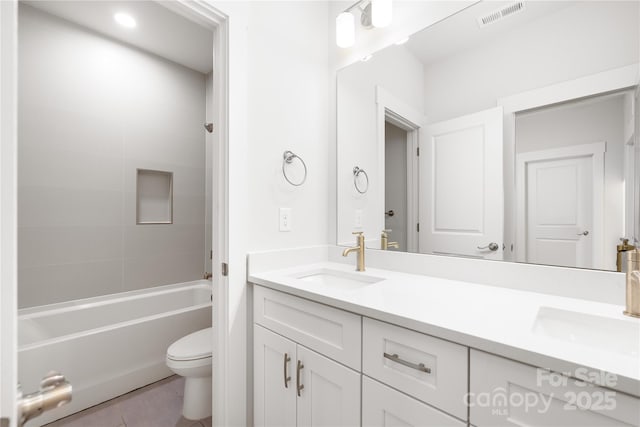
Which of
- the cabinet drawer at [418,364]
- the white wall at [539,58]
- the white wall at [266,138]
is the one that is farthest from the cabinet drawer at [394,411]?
the white wall at [539,58]

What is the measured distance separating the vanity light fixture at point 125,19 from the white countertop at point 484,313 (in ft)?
7.04

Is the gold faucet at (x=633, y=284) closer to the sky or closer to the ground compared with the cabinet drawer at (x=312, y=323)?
closer to the sky

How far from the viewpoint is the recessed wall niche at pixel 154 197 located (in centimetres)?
249

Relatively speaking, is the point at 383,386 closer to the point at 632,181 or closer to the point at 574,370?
the point at 574,370

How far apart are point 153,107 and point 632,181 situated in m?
3.13

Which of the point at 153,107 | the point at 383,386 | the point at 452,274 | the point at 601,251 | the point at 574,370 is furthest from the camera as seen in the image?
the point at 153,107

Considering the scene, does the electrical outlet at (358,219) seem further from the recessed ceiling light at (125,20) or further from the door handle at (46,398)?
the recessed ceiling light at (125,20)

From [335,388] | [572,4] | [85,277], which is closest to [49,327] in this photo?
[85,277]

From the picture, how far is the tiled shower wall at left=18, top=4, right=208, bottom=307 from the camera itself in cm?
196

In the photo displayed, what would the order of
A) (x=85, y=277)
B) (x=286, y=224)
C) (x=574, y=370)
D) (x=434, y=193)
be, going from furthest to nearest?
1. (x=85, y=277)
2. (x=286, y=224)
3. (x=434, y=193)
4. (x=574, y=370)

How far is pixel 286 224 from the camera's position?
5.13ft

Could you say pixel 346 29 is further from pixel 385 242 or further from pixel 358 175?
pixel 385 242

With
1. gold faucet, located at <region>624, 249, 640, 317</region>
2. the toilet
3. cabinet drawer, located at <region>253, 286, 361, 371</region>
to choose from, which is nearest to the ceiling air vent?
gold faucet, located at <region>624, 249, 640, 317</region>
